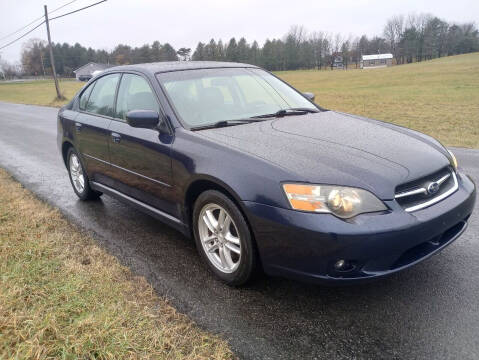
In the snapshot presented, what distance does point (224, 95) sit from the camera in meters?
3.71

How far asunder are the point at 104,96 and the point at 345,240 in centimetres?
324

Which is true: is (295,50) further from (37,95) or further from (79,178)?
(79,178)

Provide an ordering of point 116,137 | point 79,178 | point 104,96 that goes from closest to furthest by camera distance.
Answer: point 116,137 → point 104,96 → point 79,178

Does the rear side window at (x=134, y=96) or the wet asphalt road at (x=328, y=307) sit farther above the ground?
the rear side window at (x=134, y=96)

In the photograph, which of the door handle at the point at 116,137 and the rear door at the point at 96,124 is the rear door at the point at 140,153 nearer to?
the door handle at the point at 116,137

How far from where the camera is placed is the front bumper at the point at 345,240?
2262 mm

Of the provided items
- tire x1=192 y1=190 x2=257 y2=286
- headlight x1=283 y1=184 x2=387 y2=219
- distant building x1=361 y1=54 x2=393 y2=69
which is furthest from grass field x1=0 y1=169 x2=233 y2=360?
distant building x1=361 y1=54 x2=393 y2=69

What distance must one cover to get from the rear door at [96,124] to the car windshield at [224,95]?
0.90 m

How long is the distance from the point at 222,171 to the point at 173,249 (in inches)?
49.5

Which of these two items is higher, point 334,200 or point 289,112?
point 289,112

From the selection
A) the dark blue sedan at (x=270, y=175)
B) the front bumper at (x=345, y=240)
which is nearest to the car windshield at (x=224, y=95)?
the dark blue sedan at (x=270, y=175)

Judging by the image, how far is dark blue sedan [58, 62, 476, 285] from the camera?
234 centimetres

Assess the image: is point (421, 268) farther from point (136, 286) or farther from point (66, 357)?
point (66, 357)

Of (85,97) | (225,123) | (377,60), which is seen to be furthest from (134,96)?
(377,60)
